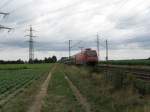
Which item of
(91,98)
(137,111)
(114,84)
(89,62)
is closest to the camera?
(137,111)

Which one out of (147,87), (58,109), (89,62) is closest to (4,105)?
(58,109)

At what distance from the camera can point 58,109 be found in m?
17.9

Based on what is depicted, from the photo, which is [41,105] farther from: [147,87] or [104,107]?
[147,87]

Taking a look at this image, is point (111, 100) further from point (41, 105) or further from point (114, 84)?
point (114, 84)

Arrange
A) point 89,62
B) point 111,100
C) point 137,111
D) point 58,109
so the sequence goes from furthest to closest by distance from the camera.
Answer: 1. point 89,62
2. point 111,100
3. point 58,109
4. point 137,111

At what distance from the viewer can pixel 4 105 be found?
2019cm

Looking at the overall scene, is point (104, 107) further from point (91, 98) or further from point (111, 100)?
point (91, 98)

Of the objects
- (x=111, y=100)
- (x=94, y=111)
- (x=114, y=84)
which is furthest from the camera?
(x=114, y=84)

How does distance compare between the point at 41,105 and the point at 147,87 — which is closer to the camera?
the point at 41,105

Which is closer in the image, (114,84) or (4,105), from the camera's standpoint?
(4,105)

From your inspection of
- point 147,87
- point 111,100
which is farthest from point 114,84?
point 111,100

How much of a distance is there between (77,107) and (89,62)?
4657 cm

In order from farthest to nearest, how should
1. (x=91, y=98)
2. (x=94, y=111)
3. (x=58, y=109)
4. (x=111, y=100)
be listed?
(x=91, y=98) < (x=111, y=100) < (x=58, y=109) < (x=94, y=111)

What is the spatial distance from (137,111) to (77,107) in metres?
3.86
